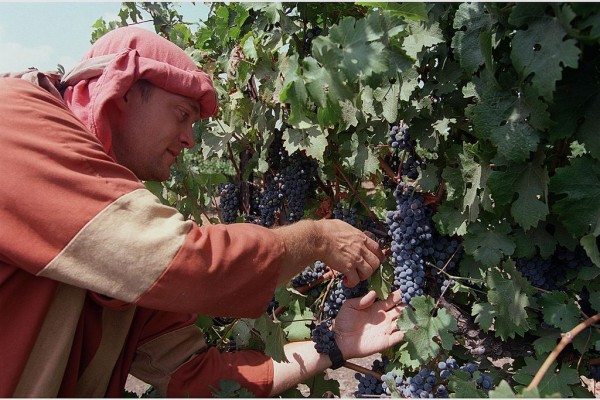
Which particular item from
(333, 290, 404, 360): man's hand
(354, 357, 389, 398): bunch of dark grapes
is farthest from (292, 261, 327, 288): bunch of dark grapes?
(354, 357, 389, 398): bunch of dark grapes

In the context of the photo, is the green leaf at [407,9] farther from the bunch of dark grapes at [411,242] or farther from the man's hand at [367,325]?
the man's hand at [367,325]

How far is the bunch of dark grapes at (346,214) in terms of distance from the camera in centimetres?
253

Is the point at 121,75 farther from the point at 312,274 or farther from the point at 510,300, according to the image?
the point at 510,300

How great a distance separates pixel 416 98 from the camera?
220 centimetres

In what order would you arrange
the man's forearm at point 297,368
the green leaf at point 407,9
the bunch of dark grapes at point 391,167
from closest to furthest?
the green leaf at point 407,9 → the bunch of dark grapes at point 391,167 → the man's forearm at point 297,368

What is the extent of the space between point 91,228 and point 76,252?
0.08 meters

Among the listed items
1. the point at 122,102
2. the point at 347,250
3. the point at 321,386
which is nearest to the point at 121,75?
the point at 122,102

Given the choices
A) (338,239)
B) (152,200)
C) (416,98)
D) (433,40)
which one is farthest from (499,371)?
(152,200)

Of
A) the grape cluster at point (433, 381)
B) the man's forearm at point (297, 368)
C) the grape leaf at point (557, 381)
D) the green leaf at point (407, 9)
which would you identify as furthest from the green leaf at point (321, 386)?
the green leaf at point (407, 9)

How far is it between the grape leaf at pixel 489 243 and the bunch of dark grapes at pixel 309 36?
102 cm

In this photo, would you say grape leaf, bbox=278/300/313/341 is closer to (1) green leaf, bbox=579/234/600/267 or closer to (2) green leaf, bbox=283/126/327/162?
(2) green leaf, bbox=283/126/327/162

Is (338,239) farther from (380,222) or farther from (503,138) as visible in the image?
(503,138)

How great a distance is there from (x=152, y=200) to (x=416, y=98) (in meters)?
1.09

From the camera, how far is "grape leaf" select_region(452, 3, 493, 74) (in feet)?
5.67
